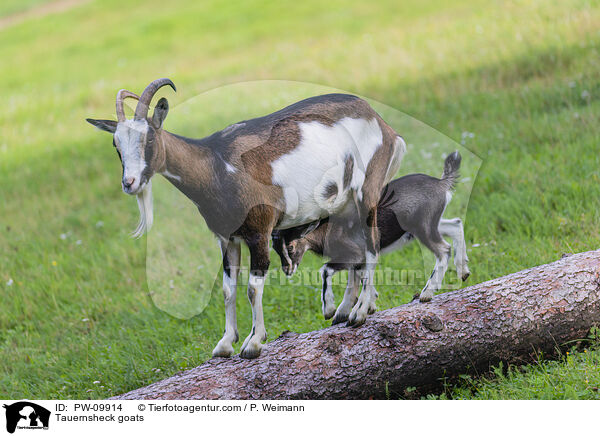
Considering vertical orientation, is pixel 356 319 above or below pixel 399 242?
below

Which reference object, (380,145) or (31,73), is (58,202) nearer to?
(380,145)

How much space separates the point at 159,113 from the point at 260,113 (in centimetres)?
269

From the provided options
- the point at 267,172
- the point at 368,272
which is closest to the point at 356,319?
the point at 368,272

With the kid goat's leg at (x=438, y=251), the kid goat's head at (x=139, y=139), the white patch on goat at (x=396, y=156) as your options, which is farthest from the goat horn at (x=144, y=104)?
the kid goat's leg at (x=438, y=251)

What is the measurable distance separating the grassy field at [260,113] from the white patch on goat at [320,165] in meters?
1.00

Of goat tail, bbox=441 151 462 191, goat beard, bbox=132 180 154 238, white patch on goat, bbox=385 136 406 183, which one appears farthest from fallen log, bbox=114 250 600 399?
goat beard, bbox=132 180 154 238

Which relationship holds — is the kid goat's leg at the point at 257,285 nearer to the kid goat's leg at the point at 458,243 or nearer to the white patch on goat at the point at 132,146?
the white patch on goat at the point at 132,146

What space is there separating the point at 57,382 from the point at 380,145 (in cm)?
373

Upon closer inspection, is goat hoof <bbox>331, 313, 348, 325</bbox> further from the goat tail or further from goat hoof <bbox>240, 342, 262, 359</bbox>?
the goat tail

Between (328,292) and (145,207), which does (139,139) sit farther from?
(328,292)

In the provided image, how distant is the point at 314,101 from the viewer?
4.72 m

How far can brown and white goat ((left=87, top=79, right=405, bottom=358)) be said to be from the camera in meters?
4.28

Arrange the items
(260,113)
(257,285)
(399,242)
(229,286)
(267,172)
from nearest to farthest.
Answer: (267,172) < (257,285) < (229,286) < (399,242) < (260,113)
